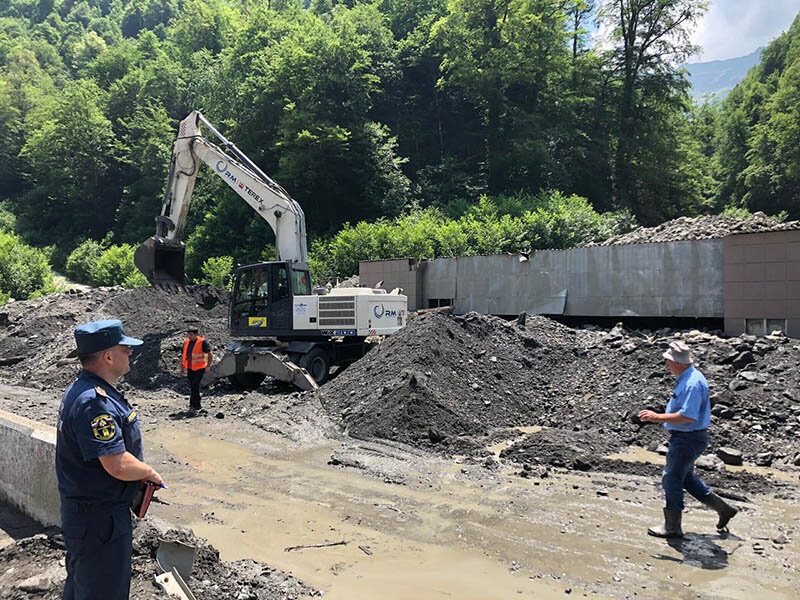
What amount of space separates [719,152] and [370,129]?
29.3 m

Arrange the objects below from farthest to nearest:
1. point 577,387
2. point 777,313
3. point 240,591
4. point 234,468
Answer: point 777,313 → point 577,387 → point 234,468 → point 240,591

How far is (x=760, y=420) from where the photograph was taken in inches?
311

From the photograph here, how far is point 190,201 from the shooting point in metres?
15.5

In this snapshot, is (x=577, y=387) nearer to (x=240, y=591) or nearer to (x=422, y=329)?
(x=422, y=329)

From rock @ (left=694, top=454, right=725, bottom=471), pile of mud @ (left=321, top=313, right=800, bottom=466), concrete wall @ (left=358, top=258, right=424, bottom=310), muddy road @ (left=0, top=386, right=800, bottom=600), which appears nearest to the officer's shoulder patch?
muddy road @ (left=0, top=386, right=800, bottom=600)

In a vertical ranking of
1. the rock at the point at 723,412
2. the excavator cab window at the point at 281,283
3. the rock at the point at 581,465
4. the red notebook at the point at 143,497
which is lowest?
the rock at the point at 581,465

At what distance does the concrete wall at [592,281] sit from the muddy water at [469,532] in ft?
25.5

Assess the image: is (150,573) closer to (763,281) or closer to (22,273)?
(763,281)

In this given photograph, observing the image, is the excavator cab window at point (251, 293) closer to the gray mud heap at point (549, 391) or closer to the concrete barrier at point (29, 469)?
the gray mud heap at point (549, 391)

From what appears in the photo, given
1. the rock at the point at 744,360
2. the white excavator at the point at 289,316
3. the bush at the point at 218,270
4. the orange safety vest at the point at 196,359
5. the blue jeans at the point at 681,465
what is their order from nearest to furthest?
the blue jeans at the point at 681,465 → the rock at the point at 744,360 → the orange safety vest at the point at 196,359 → the white excavator at the point at 289,316 → the bush at the point at 218,270

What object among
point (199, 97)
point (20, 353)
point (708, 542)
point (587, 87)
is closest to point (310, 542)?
point (708, 542)

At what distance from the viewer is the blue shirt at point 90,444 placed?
105 inches

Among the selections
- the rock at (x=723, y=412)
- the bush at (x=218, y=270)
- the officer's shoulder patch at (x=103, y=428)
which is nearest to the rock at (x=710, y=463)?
the rock at (x=723, y=412)

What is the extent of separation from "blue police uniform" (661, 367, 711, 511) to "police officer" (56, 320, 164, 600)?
3.89m
